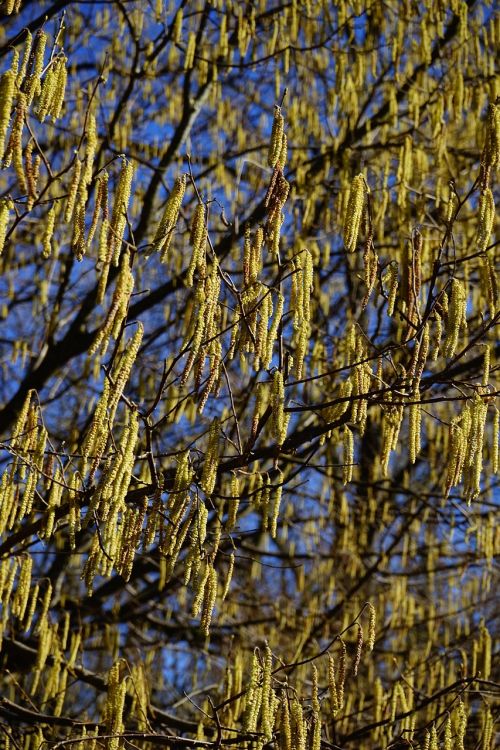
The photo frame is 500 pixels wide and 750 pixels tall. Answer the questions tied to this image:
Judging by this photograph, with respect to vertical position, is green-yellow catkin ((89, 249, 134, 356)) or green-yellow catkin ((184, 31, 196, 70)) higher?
green-yellow catkin ((184, 31, 196, 70))

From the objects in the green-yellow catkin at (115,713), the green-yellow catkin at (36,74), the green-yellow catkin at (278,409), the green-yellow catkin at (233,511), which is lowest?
the green-yellow catkin at (115,713)

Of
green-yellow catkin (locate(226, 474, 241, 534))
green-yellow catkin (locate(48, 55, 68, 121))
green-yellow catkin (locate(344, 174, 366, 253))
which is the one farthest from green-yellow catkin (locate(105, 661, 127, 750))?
green-yellow catkin (locate(48, 55, 68, 121))

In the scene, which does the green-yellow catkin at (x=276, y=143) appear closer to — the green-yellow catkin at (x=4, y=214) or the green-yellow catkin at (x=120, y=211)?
the green-yellow catkin at (x=120, y=211)

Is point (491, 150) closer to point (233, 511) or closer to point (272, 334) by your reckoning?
point (272, 334)

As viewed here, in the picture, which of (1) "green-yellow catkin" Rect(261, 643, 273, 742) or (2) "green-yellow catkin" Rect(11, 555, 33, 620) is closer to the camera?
(1) "green-yellow catkin" Rect(261, 643, 273, 742)

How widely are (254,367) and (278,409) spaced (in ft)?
3.98

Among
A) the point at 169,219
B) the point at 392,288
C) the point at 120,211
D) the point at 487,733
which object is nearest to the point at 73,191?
the point at 120,211

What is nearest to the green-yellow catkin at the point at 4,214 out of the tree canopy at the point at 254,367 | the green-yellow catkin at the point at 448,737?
the tree canopy at the point at 254,367

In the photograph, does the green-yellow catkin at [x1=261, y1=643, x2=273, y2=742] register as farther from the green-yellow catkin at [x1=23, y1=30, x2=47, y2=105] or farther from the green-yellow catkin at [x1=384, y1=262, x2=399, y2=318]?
the green-yellow catkin at [x1=23, y1=30, x2=47, y2=105]

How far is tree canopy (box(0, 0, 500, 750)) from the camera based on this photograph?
2393 millimetres

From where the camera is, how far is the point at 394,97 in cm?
457

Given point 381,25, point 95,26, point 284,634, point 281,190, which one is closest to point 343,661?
point 281,190

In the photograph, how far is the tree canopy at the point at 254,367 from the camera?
7.85 ft

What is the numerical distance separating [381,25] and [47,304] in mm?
2548
